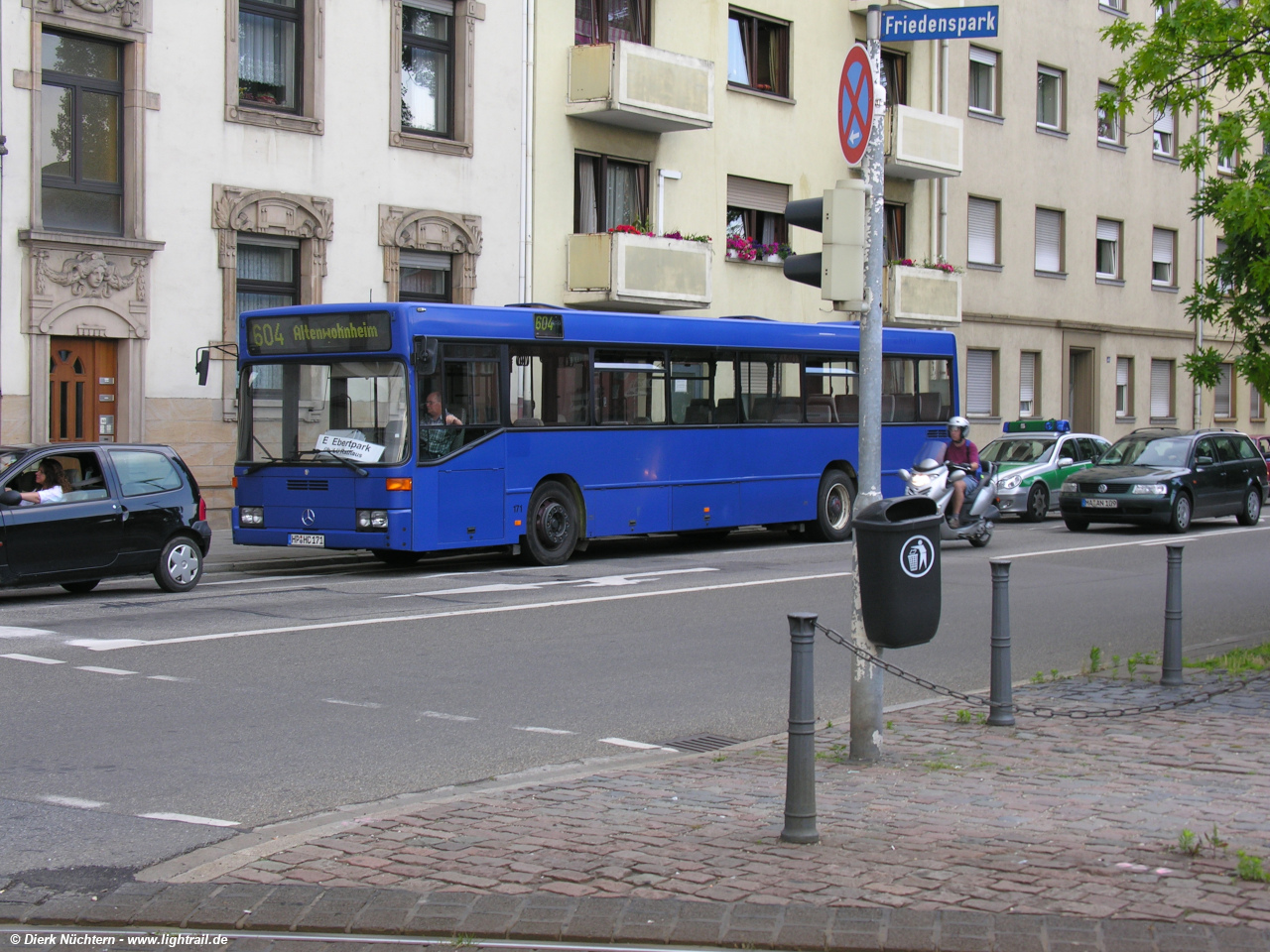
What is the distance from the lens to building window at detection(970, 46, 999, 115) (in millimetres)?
36312

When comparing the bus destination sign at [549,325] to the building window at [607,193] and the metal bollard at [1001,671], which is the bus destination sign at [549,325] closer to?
the building window at [607,193]

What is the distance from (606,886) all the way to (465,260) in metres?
20.9

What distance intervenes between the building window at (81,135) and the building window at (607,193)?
8837mm

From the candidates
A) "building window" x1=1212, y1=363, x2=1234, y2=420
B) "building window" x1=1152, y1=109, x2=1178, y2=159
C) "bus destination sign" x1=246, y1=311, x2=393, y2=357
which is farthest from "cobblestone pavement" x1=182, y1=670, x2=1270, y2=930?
"building window" x1=1212, y1=363, x2=1234, y2=420

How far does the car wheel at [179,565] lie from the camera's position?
14734 millimetres

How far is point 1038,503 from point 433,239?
11.3 meters

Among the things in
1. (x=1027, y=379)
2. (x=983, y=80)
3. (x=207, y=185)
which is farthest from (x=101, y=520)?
(x=1027, y=379)

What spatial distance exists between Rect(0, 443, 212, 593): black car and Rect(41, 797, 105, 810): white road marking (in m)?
7.21

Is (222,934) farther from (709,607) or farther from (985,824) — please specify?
(709,607)

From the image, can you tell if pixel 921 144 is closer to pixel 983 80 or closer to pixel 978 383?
pixel 983 80

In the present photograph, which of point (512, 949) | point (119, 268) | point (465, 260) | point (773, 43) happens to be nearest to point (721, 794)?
point (512, 949)

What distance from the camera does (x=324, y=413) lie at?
54.6 feet

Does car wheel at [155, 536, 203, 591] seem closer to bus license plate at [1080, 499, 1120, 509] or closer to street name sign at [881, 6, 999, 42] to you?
street name sign at [881, 6, 999, 42]

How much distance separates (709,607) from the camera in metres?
13.8
